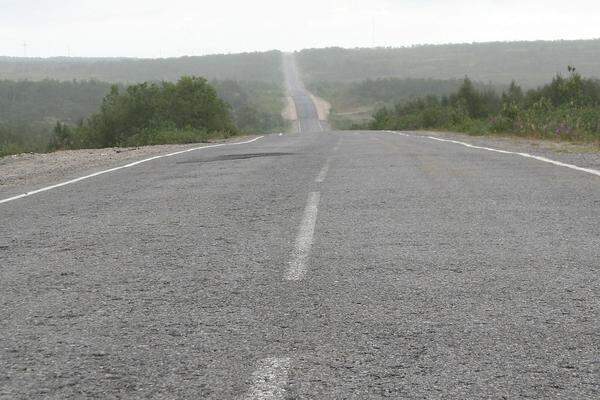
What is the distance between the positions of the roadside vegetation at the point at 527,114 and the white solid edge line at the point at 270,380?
18.0 m

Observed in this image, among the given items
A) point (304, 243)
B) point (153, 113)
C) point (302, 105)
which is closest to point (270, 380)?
point (304, 243)

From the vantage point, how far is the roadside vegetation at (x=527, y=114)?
22234 mm

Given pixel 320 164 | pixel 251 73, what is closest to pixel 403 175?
pixel 320 164

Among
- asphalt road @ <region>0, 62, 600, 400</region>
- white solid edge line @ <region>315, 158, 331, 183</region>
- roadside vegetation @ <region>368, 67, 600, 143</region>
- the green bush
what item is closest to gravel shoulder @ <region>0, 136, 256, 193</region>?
asphalt road @ <region>0, 62, 600, 400</region>

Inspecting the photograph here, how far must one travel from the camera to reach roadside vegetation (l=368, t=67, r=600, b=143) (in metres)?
22.2

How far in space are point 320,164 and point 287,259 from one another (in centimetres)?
727

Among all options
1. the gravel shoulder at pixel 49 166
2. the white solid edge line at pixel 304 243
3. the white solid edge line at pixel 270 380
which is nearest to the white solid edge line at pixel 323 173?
the white solid edge line at pixel 304 243

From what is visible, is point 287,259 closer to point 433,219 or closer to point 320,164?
point 433,219

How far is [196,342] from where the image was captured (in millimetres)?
3471

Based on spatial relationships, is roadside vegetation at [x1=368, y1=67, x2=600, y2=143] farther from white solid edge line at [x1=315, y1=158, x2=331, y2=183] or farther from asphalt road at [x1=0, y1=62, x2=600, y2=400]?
asphalt road at [x1=0, y1=62, x2=600, y2=400]

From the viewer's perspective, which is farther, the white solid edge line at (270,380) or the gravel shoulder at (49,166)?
the gravel shoulder at (49,166)

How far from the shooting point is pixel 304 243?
567cm

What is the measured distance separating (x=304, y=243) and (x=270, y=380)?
8.97 ft

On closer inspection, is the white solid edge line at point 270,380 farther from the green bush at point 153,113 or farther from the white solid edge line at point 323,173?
the green bush at point 153,113
